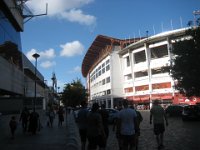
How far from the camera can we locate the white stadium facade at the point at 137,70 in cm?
7388

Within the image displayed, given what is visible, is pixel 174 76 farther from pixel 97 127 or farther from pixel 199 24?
pixel 97 127

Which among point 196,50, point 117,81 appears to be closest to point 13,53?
point 196,50

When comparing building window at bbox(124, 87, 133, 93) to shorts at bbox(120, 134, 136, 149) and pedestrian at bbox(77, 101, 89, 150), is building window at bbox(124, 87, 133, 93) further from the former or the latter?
shorts at bbox(120, 134, 136, 149)

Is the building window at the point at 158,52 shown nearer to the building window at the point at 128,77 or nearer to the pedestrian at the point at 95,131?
the building window at the point at 128,77

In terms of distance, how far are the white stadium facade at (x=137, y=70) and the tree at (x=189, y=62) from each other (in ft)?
100

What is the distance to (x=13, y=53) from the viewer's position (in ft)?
96.2

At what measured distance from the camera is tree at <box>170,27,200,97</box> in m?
32.3

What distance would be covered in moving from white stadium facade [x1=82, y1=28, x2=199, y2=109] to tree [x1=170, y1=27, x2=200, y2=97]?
100 feet

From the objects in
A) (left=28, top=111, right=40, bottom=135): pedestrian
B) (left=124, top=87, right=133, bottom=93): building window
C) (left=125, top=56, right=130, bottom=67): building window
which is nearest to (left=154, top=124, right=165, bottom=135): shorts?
(left=28, top=111, right=40, bottom=135): pedestrian

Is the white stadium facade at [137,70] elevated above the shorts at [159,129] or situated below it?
above

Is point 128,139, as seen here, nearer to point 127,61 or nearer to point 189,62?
point 189,62

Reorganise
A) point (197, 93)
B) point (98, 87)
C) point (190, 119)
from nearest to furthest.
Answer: point (190, 119), point (197, 93), point (98, 87)

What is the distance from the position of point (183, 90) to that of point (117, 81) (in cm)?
5418

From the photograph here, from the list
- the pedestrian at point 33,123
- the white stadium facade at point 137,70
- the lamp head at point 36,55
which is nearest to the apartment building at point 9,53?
the lamp head at point 36,55
